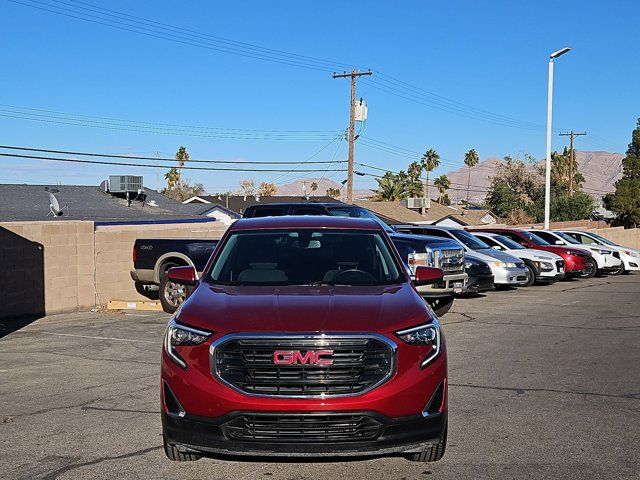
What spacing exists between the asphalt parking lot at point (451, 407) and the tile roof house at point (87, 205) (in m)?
23.0

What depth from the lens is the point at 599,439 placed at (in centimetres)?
621

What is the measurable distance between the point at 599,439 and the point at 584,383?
2213mm

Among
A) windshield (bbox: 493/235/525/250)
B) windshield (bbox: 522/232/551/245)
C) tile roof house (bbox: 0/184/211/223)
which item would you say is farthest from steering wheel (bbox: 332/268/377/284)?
tile roof house (bbox: 0/184/211/223)

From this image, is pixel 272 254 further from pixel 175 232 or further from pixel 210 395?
pixel 175 232

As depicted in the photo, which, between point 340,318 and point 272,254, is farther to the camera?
point 272,254

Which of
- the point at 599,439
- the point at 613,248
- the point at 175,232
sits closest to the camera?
the point at 599,439

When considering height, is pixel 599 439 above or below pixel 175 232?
below

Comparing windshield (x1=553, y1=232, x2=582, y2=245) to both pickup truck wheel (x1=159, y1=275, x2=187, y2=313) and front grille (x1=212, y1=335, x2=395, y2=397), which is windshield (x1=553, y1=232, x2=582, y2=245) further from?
front grille (x1=212, y1=335, x2=395, y2=397)

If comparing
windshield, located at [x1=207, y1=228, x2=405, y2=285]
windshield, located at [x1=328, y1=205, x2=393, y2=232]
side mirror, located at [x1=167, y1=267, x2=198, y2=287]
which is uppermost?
windshield, located at [x1=328, y1=205, x2=393, y2=232]

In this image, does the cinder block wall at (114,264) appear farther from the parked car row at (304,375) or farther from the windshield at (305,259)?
the parked car row at (304,375)

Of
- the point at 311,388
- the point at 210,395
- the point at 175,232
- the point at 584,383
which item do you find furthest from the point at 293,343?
the point at 175,232

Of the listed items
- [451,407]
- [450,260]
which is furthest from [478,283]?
[451,407]

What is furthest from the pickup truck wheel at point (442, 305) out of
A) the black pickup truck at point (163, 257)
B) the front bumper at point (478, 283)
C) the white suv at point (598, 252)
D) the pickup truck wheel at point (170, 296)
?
the white suv at point (598, 252)

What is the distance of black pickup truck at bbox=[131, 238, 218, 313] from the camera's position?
1506cm
